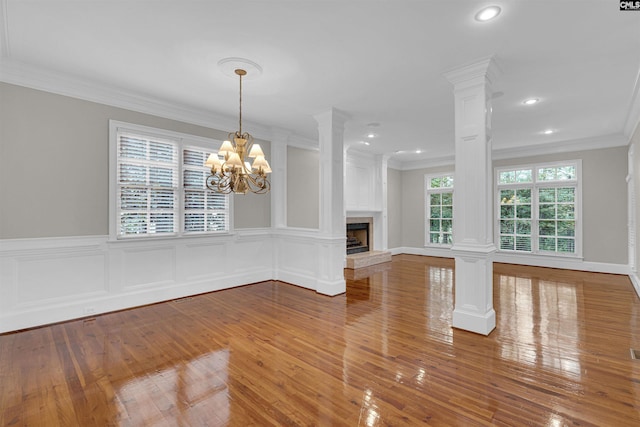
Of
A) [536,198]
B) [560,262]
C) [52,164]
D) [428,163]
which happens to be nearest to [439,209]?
[428,163]

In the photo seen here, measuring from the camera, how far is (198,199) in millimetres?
4898

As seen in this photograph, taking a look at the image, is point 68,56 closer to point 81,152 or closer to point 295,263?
point 81,152

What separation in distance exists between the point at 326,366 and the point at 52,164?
395cm

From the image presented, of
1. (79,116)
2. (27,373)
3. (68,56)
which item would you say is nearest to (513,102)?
(68,56)

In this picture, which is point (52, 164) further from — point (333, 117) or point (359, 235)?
point (359, 235)

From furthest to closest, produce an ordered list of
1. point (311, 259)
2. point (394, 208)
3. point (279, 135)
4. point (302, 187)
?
point (394, 208) → point (302, 187) → point (279, 135) → point (311, 259)

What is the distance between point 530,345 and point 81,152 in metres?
5.69

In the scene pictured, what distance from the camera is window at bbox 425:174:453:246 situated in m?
8.79

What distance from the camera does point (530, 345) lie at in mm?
3010

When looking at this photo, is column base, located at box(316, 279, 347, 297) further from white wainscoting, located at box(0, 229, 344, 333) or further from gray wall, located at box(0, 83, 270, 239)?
gray wall, located at box(0, 83, 270, 239)

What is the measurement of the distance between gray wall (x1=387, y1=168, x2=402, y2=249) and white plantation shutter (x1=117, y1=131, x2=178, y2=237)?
6.45 meters

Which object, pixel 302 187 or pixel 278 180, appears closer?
pixel 278 180

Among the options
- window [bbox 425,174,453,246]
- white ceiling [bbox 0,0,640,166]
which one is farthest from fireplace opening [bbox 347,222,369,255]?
white ceiling [bbox 0,0,640,166]

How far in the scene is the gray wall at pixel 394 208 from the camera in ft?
30.4
